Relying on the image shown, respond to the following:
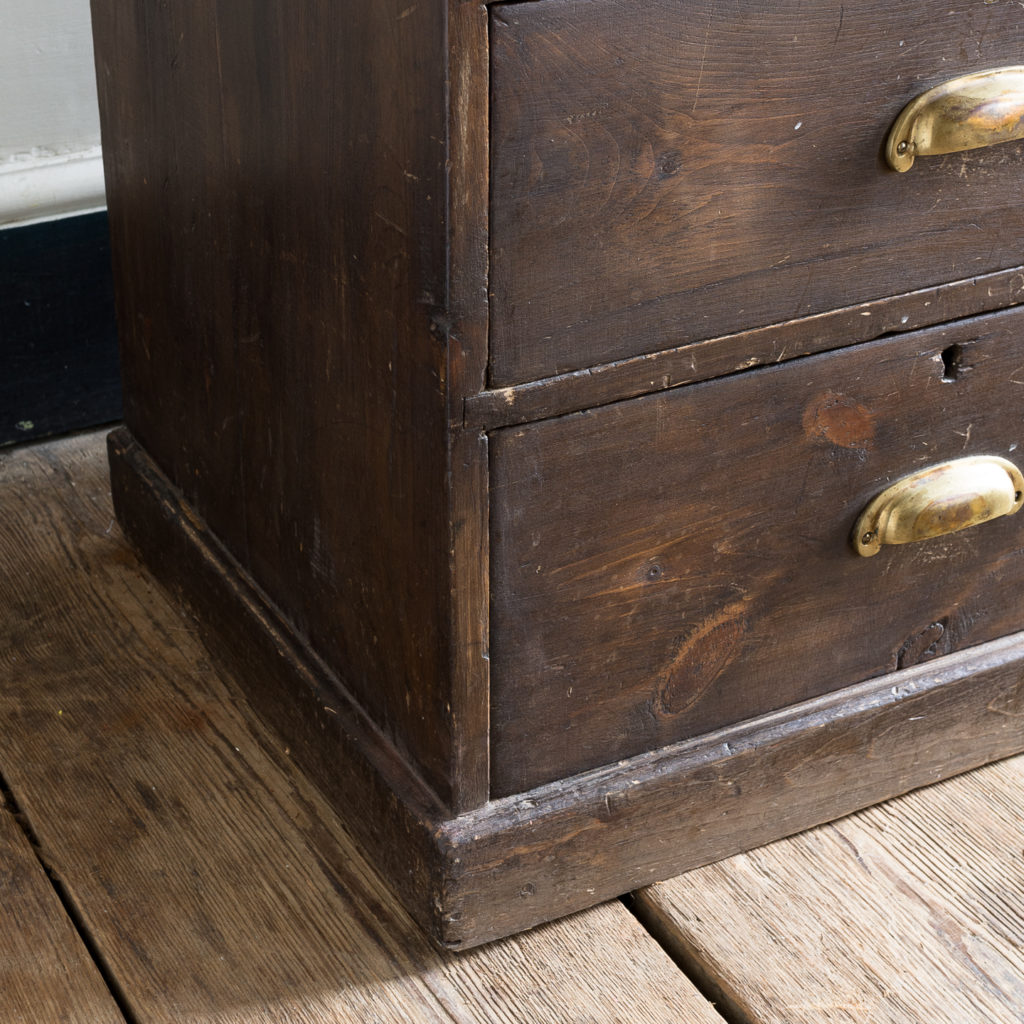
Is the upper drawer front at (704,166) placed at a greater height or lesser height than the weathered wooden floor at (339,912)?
greater

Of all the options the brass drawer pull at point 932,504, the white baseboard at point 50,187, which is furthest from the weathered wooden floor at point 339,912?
the white baseboard at point 50,187

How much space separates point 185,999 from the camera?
87 centimetres

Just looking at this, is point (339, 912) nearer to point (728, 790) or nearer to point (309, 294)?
point (728, 790)

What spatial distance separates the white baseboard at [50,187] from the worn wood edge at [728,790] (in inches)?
29.8

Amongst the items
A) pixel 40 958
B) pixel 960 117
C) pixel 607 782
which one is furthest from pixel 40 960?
pixel 960 117

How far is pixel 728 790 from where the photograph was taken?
0.96m

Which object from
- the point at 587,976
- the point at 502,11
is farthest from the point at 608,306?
the point at 587,976

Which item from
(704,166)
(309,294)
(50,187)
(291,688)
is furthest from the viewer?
(50,187)

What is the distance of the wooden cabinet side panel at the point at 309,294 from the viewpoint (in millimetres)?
755

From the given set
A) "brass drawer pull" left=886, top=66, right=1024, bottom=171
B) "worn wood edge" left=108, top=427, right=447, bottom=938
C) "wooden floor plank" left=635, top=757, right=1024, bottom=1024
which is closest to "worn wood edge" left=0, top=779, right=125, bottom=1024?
"worn wood edge" left=108, top=427, right=447, bottom=938

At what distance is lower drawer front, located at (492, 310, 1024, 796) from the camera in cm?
82

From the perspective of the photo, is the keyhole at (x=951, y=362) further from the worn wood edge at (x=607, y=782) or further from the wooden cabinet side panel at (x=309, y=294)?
the wooden cabinet side panel at (x=309, y=294)

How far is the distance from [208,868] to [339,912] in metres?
0.09

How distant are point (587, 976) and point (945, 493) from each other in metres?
0.36
